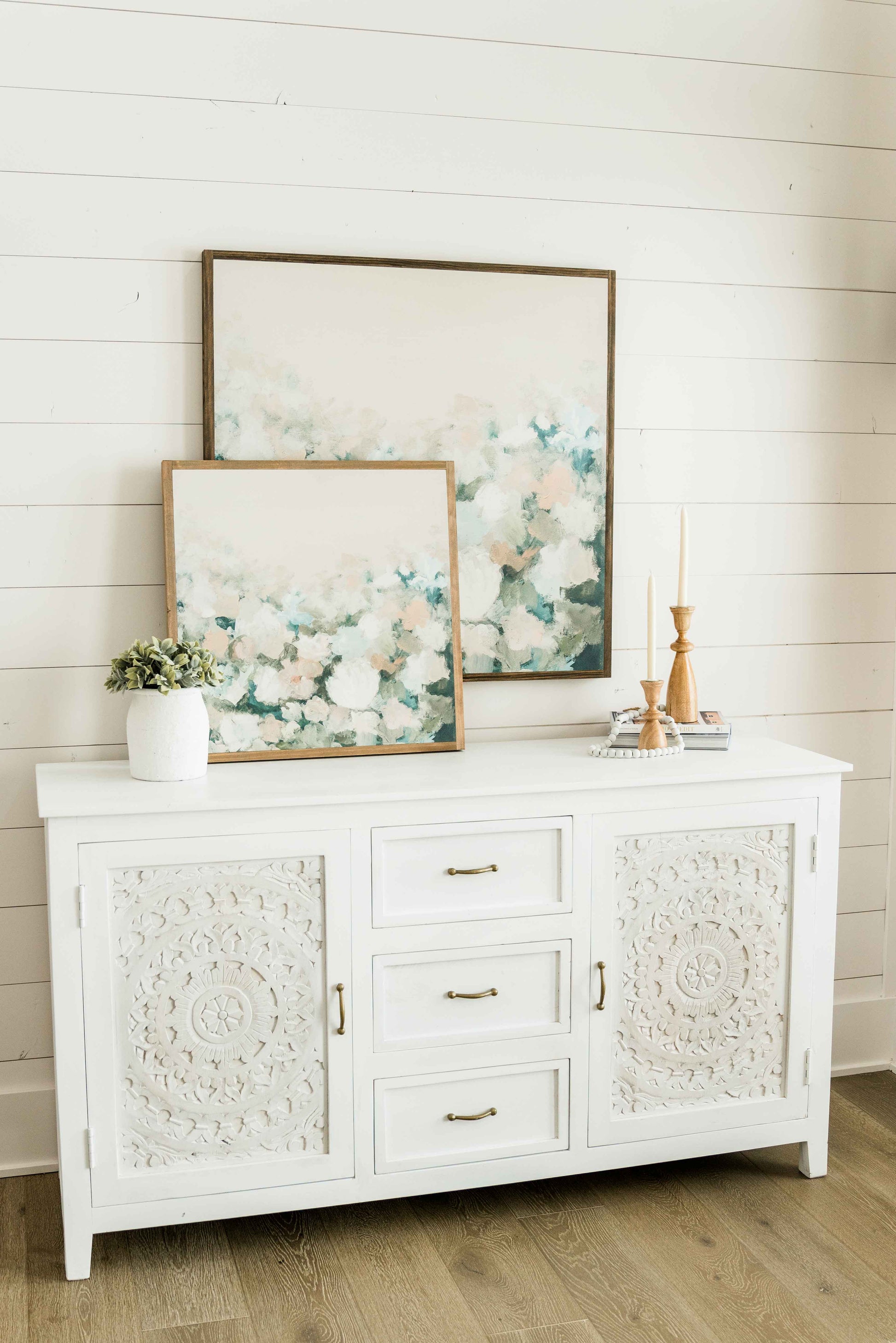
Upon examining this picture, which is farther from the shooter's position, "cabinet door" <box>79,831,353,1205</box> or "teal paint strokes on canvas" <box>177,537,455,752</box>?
"teal paint strokes on canvas" <box>177,537,455,752</box>

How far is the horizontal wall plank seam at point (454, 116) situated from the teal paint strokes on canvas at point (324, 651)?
2.70 ft

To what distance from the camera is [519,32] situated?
225 centimetres

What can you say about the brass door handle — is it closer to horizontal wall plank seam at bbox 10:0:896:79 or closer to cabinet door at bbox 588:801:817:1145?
cabinet door at bbox 588:801:817:1145

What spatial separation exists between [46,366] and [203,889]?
3.33 ft

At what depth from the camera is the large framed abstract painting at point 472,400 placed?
2.16 meters

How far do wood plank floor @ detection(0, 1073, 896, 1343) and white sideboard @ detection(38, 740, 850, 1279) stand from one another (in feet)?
0.31

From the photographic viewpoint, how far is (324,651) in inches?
85.8

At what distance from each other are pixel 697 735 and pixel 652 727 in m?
0.13

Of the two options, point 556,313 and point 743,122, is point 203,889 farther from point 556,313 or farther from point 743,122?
point 743,122

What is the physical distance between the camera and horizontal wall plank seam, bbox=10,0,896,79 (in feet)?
6.80

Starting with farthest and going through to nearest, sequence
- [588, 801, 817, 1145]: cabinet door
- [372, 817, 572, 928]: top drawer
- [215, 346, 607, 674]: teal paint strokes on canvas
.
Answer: [215, 346, 607, 674]: teal paint strokes on canvas
[588, 801, 817, 1145]: cabinet door
[372, 817, 572, 928]: top drawer

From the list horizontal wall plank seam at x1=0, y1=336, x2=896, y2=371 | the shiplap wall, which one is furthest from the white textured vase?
horizontal wall plank seam at x1=0, y1=336, x2=896, y2=371

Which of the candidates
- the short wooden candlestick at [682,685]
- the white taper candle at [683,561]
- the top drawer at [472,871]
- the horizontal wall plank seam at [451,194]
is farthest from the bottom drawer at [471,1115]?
the horizontal wall plank seam at [451,194]

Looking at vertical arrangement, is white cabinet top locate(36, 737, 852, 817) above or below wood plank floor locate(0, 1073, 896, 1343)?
above
